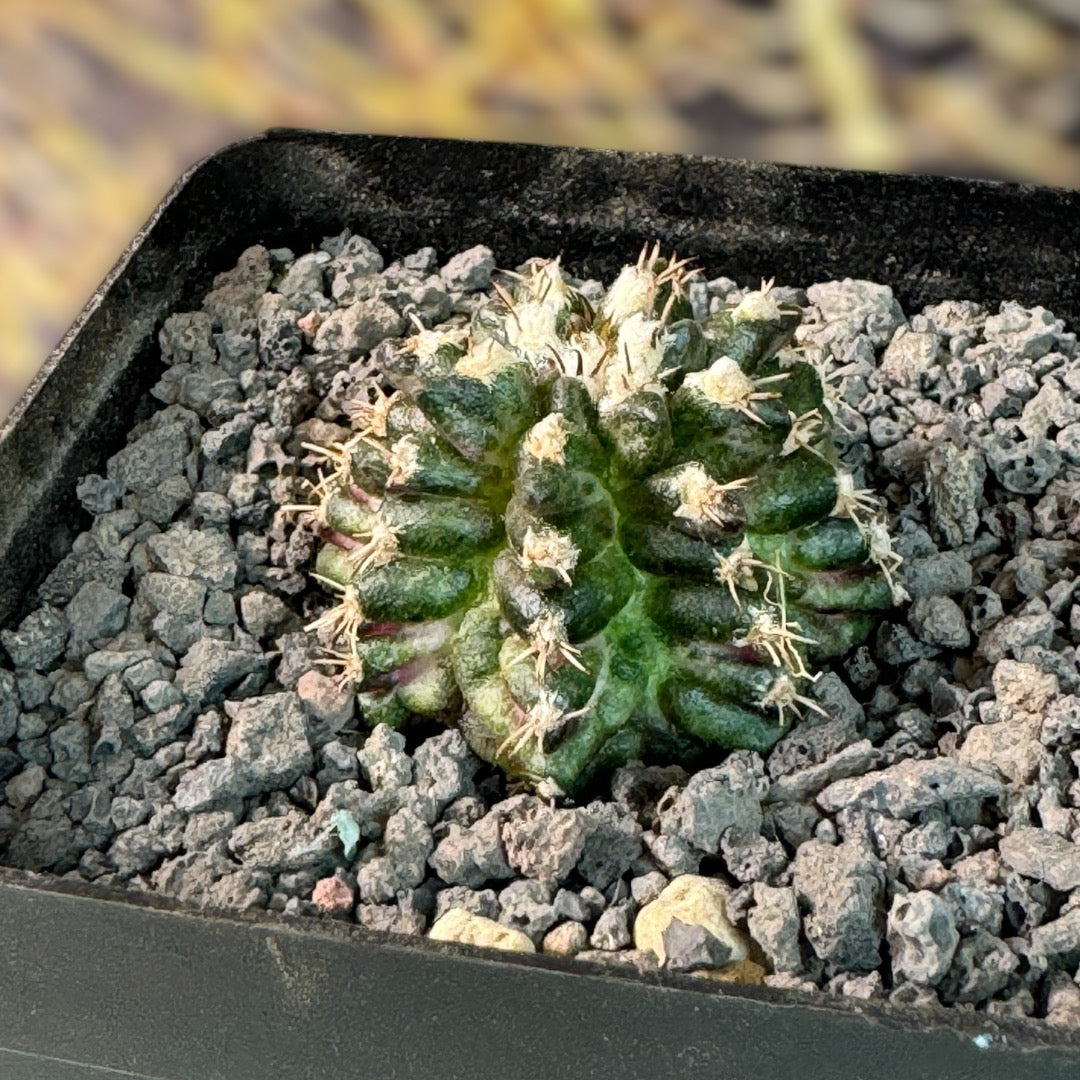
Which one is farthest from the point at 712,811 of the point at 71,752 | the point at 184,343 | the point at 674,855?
the point at 184,343

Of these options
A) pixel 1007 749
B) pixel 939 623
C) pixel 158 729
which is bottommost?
pixel 158 729

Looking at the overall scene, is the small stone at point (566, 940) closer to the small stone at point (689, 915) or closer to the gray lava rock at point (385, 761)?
the small stone at point (689, 915)

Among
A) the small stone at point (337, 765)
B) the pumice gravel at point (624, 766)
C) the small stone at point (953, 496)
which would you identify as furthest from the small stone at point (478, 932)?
the small stone at point (953, 496)

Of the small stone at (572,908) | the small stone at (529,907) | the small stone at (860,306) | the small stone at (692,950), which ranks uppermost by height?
the small stone at (860,306)

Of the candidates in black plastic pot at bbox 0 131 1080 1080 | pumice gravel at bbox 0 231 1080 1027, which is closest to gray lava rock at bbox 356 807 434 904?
pumice gravel at bbox 0 231 1080 1027

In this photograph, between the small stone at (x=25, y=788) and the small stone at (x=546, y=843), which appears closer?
the small stone at (x=546, y=843)

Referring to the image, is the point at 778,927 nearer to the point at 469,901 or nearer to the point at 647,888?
the point at 647,888
